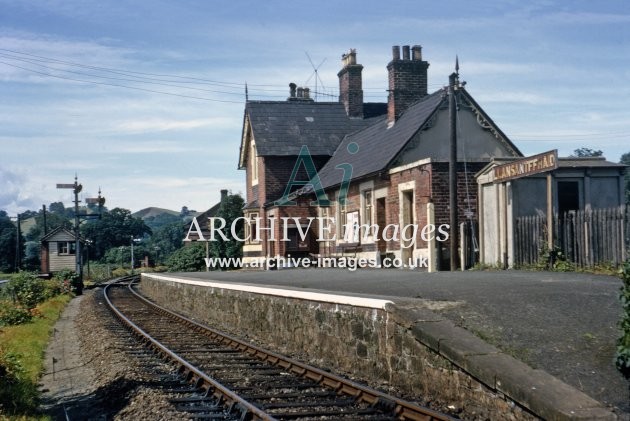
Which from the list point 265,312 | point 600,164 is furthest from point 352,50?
point 265,312

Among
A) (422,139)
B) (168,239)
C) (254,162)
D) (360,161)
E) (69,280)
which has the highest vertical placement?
(254,162)

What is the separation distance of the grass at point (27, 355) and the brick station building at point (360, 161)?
32.1ft

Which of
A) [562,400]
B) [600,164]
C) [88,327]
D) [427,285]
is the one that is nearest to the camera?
[562,400]

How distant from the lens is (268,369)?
10477 millimetres

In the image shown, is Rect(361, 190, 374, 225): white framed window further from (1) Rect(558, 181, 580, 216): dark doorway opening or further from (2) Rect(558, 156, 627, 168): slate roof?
(2) Rect(558, 156, 627, 168): slate roof

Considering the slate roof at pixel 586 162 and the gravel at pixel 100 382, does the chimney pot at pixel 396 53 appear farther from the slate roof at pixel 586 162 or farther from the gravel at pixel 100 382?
the gravel at pixel 100 382

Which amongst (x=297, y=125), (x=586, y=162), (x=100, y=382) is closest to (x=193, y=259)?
(x=297, y=125)

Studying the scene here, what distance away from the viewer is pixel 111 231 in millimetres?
99812

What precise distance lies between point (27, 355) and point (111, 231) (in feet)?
292

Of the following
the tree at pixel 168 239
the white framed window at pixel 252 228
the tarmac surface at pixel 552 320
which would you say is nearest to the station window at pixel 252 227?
→ the white framed window at pixel 252 228

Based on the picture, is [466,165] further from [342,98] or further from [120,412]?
[342,98]

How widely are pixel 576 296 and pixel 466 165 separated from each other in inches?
397

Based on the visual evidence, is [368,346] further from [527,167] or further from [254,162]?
[254,162]

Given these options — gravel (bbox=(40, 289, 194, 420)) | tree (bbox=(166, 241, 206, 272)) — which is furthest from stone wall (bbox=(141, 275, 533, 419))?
tree (bbox=(166, 241, 206, 272))
